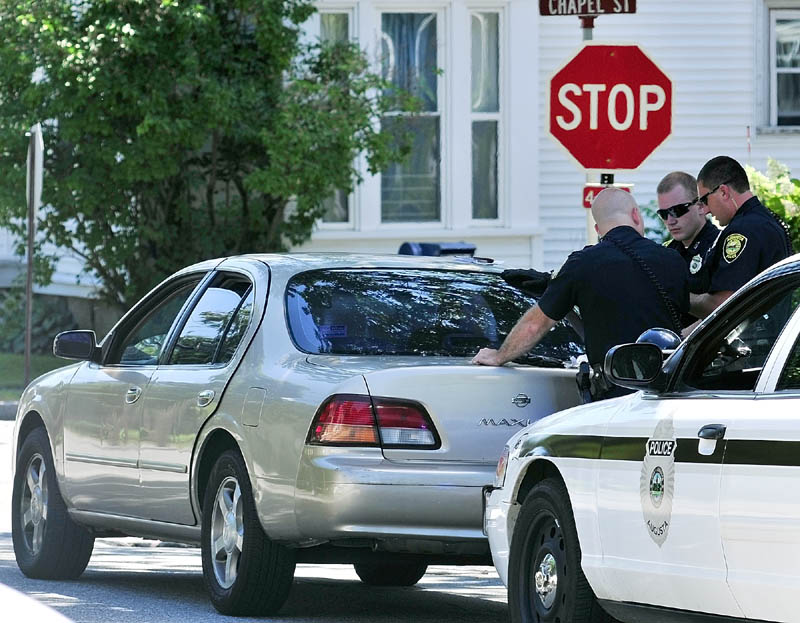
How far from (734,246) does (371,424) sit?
1903 mm

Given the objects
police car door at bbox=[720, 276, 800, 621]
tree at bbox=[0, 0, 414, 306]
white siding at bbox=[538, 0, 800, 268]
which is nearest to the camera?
police car door at bbox=[720, 276, 800, 621]

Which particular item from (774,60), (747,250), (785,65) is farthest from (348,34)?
(747,250)

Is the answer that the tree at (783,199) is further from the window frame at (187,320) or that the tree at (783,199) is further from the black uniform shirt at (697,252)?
the window frame at (187,320)

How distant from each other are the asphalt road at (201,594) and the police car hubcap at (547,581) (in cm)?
167

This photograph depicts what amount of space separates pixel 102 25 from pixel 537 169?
530 centimetres

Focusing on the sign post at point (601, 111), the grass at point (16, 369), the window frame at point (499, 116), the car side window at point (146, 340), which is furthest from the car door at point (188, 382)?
the window frame at point (499, 116)

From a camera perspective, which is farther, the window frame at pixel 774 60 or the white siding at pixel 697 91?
the window frame at pixel 774 60

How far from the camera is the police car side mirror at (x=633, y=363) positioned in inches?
232

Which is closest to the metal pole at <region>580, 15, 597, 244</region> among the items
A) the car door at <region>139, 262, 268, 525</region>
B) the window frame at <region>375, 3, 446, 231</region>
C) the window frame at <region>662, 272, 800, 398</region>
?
the car door at <region>139, 262, 268, 525</region>

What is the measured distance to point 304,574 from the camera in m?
10.2

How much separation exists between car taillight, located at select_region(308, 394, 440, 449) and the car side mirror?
2318 millimetres

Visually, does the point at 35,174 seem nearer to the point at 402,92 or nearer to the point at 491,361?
the point at 402,92

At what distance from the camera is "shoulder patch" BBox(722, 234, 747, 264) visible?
8.15 meters

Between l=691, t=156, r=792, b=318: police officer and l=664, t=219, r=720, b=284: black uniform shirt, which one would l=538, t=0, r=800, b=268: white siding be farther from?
→ l=691, t=156, r=792, b=318: police officer
